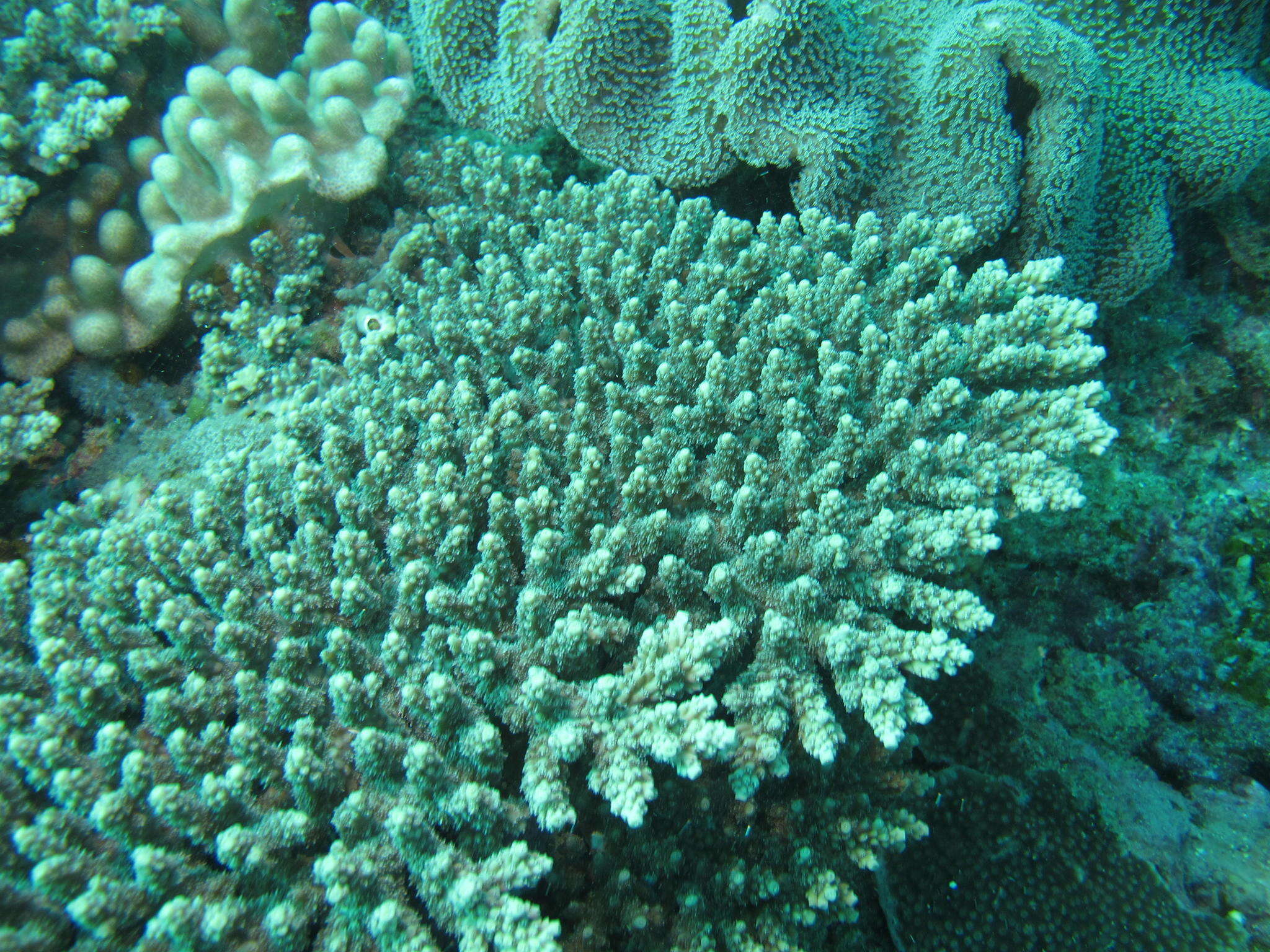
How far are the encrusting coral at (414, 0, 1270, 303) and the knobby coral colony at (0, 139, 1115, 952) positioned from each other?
0.50 meters

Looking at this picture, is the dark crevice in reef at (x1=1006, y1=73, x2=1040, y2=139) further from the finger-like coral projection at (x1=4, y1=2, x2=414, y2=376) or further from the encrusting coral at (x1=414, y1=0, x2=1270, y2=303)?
the finger-like coral projection at (x1=4, y1=2, x2=414, y2=376)

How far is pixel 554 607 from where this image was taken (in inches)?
91.2

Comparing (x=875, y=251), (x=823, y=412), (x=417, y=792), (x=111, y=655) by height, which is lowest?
(x=417, y=792)

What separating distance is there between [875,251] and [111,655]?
3701 millimetres

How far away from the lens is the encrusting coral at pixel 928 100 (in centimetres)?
329

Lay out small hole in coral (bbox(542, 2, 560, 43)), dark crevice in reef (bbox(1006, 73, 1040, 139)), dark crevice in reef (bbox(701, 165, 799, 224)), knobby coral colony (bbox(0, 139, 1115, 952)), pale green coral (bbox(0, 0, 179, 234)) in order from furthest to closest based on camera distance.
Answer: dark crevice in reef (bbox(701, 165, 799, 224)) → small hole in coral (bbox(542, 2, 560, 43)) → dark crevice in reef (bbox(1006, 73, 1040, 139)) → pale green coral (bbox(0, 0, 179, 234)) → knobby coral colony (bbox(0, 139, 1115, 952))

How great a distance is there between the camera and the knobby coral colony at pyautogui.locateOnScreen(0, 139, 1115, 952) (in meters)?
1.91

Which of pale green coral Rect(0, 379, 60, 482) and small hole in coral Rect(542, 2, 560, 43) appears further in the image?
small hole in coral Rect(542, 2, 560, 43)

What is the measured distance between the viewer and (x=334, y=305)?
372 centimetres

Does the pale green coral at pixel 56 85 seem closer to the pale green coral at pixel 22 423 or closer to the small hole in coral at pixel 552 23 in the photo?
the pale green coral at pixel 22 423

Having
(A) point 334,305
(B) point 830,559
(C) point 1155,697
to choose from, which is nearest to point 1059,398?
(B) point 830,559

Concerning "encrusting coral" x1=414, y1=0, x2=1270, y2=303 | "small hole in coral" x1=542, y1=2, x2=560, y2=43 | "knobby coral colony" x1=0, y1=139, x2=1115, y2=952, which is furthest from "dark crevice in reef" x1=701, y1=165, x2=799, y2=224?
"small hole in coral" x1=542, y1=2, x2=560, y2=43

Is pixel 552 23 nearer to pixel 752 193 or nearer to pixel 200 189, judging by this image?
pixel 752 193

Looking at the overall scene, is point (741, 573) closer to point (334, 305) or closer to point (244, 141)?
point (334, 305)
